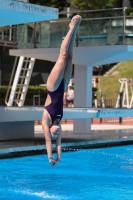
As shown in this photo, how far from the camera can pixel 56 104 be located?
786 centimetres

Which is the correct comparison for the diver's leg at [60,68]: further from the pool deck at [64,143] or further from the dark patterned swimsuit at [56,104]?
the pool deck at [64,143]

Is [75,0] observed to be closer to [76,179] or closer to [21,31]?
[21,31]

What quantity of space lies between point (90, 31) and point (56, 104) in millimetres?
11632

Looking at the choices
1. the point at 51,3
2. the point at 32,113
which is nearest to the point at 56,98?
the point at 32,113

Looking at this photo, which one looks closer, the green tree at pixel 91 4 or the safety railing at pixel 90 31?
the safety railing at pixel 90 31

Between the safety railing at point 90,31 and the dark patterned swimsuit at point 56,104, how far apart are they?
35.5ft

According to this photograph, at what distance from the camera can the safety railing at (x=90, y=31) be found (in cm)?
1866

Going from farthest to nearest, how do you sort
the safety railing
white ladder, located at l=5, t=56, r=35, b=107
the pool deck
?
white ladder, located at l=5, t=56, r=35, b=107 → the safety railing → the pool deck

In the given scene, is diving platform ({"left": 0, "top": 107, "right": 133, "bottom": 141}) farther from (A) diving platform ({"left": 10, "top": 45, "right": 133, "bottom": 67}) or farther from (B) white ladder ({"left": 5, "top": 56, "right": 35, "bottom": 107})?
(B) white ladder ({"left": 5, "top": 56, "right": 35, "bottom": 107})

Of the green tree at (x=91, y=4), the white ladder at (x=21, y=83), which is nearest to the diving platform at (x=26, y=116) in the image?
the white ladder at (x=21, y=83)

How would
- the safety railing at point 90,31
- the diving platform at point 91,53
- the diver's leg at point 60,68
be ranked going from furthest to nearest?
the safety railing at point 90,31 → the diving platform at point 91,53 → the diver's leg at point 60,68

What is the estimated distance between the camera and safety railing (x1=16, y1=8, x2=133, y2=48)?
18.7 meters

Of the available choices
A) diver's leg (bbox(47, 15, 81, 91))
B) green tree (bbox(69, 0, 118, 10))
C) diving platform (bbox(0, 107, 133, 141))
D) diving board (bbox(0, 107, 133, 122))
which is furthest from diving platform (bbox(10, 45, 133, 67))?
green tree (bbox(69, 0, 118, 10))

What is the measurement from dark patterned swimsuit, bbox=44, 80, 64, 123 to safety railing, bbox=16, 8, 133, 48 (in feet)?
35.5
